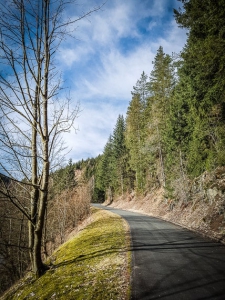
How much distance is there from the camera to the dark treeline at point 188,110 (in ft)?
31.8

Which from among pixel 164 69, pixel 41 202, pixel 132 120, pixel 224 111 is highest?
pixel 164 69

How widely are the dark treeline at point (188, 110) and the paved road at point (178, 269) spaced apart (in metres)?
6.38

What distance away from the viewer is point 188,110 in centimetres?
1714

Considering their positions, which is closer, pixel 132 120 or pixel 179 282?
pixel 179 282

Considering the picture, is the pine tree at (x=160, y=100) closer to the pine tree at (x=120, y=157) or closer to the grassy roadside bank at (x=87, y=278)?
the pine tree at (x=120, y=157)

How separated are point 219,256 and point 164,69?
24019 mm

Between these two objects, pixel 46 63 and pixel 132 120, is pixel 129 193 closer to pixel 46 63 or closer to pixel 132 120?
pixel 132 120

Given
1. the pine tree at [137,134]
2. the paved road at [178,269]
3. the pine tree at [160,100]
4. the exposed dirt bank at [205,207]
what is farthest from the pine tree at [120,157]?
the paved road at [178,269]

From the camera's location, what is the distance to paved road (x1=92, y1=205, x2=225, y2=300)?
4.19 metres

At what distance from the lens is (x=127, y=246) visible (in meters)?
7.90

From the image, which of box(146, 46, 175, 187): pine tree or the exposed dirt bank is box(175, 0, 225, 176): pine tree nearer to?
the exposed dirt bank

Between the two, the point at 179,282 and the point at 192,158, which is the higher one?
the point at 192,158

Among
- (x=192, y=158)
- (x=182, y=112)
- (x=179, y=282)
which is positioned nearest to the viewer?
(x=179, y=282)

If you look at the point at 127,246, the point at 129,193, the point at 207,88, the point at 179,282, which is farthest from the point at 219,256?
the point at 129,193
